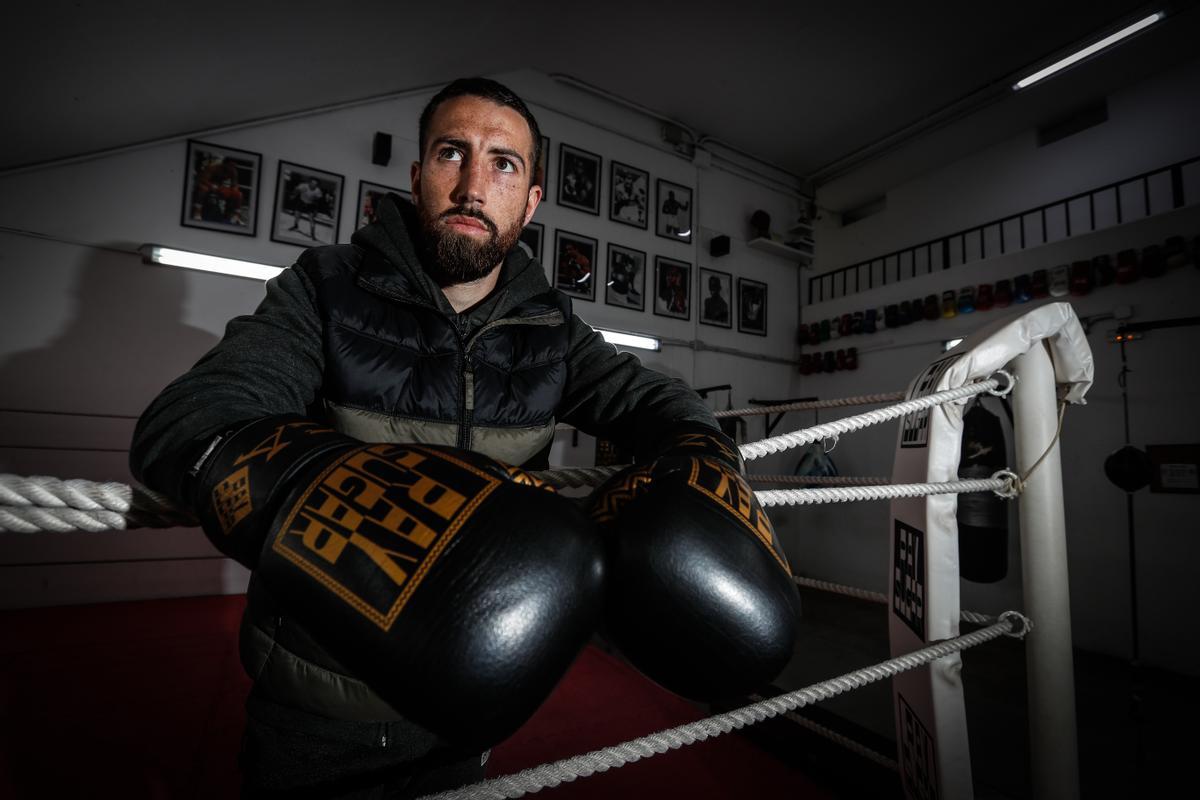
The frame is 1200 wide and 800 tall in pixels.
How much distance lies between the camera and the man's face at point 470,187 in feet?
2.94

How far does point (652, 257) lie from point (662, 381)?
4.01 m

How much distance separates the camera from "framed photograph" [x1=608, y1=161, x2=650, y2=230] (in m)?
4.54

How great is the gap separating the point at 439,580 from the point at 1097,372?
4.75m

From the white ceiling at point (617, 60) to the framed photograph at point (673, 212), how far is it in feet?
2.30

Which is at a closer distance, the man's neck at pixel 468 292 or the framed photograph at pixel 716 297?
the man's neck at pixel 468 292

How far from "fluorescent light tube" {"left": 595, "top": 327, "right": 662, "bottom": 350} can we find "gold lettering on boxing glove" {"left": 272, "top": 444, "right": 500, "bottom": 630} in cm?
376

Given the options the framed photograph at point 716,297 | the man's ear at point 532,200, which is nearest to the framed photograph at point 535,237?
the framed photograph at point 716,297

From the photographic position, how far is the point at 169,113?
8.80 ft

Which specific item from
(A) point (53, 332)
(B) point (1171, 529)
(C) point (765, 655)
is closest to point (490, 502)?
(C) point (765, 655)

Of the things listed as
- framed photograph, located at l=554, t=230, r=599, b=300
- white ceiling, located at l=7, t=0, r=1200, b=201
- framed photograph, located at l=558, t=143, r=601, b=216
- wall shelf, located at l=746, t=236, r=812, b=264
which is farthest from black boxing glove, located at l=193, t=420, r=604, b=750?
wall shelf, located at l=746, t=236, r=812, b=264

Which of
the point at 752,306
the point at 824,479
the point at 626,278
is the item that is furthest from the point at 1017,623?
the point at 752,306

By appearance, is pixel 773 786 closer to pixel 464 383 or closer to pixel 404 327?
pixel 464 383

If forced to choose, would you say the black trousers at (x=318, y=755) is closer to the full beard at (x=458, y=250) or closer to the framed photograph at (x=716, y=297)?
the full beard at (x=458, y=250)

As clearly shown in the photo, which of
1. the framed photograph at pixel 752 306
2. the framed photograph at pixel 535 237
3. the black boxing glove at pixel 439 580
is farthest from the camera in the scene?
the framed photograph at pixel 752 306
